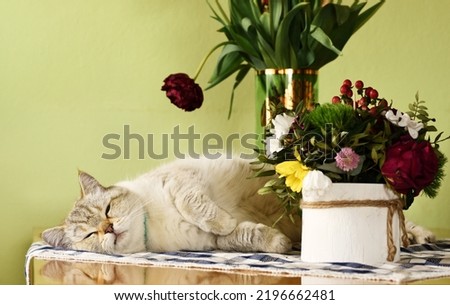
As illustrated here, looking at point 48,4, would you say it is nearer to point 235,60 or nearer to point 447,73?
point 235,60

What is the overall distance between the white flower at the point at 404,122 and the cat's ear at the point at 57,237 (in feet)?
2.32

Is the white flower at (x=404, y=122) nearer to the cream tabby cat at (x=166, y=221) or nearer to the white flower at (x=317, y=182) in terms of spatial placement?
the white flower at (x=317, y=182)

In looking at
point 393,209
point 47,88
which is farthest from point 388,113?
point 47,88

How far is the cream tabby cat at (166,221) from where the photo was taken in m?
1.60

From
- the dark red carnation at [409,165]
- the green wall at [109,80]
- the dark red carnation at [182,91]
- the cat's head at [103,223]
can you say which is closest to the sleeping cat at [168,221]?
the cat's head at [103,223]

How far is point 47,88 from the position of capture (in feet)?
6.78

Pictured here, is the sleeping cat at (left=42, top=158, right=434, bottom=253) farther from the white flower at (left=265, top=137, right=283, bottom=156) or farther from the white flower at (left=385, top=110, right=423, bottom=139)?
the white flower at (left=385, top=110, right=423, bottom=139)

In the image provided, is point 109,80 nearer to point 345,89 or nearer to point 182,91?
point 182,91

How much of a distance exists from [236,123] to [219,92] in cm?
10

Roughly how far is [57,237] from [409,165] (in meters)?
0.75

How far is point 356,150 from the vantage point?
4.64 ft

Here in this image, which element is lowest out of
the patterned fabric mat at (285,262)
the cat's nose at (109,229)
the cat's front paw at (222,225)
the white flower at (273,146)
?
the patterned fabric mat at (285,262)

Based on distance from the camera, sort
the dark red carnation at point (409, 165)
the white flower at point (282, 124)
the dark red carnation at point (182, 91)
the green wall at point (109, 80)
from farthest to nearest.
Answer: the green wall at point (109, 80) < the dark red carnation at point (182, 91) < the white flower at point (282, 124) < the dark red carnation at point (409, 165)

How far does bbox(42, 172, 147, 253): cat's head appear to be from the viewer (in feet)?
5.25
